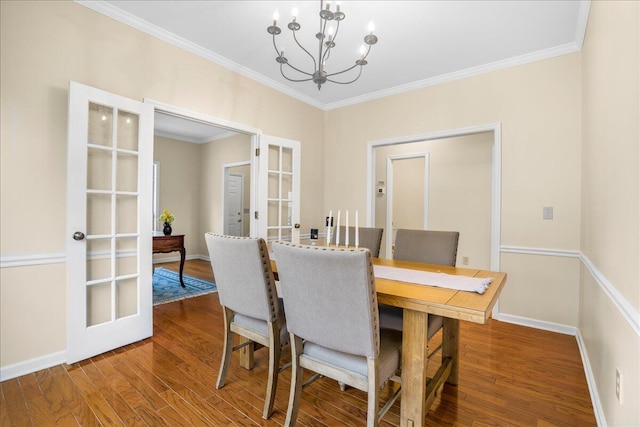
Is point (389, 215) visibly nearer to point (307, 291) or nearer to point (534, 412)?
point (534, 412)

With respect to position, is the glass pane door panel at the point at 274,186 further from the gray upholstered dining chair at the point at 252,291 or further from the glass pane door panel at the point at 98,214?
the gray upholstered dining chair at the point at 252,291

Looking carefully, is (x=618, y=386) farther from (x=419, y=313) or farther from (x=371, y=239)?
(x=371, y=239)

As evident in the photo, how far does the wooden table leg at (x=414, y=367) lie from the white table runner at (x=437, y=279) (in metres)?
0.26

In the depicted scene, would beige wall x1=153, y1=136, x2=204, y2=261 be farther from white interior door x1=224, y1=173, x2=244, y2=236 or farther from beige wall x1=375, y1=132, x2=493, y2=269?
beige wall x1=375, y1=132, x2=493, y2=269

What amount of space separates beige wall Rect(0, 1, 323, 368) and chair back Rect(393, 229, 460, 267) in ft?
8.48

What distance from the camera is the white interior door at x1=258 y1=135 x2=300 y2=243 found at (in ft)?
11.8

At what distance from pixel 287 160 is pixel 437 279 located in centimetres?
277

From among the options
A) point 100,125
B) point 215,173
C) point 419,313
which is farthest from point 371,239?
point 215,173

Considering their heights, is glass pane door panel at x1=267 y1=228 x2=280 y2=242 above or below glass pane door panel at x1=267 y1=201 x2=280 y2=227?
below

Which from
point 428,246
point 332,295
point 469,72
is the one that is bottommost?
point 332,295

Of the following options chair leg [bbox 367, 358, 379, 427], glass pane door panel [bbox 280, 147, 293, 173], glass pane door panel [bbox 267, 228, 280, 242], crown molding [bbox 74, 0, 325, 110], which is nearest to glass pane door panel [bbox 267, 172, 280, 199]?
glass pane door panel [bbox 280, 147, 293, 173]

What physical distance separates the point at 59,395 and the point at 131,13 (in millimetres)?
2849

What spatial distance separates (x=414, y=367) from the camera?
1385mm

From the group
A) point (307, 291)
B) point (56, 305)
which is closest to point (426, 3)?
point (307, 291)
